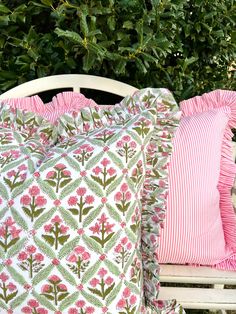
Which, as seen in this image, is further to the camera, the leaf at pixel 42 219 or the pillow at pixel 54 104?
the pillow at pixel 54 104

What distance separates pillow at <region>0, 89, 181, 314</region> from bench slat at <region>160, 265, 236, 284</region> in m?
0.25

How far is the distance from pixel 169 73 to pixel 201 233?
2.45 ft

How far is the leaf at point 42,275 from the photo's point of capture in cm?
112

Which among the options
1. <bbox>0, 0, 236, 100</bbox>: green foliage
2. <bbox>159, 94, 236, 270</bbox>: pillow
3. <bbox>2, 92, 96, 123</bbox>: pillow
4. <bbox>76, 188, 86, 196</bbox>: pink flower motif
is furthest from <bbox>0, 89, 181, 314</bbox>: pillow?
<bbox>0, 0, 236, 100</bbox>: green foliage

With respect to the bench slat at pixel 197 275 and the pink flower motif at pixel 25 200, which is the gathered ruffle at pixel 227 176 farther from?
the pink flower motif at pixel 25 200

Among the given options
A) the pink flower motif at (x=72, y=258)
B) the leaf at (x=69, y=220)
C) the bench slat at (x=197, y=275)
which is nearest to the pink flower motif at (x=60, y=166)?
the leaf at (x=69, y=220)

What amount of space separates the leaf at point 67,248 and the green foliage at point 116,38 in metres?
0.73

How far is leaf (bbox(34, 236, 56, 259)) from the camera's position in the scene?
112 cm

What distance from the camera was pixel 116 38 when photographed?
66.9 inches

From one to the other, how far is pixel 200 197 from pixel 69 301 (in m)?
0.51

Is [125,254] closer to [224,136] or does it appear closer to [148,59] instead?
[224,136]

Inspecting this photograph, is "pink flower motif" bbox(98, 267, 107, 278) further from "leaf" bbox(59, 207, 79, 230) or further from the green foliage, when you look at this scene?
the green foliage

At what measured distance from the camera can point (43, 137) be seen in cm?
130

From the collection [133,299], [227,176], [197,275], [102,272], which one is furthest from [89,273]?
[227,176]
